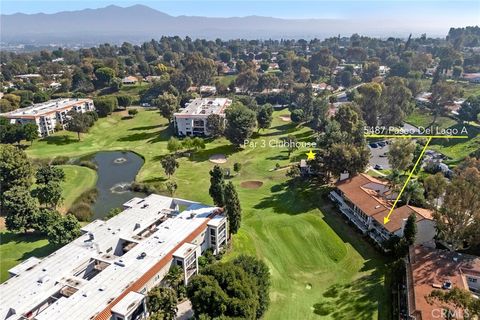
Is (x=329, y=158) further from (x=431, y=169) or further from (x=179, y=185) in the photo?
(x=179, y=185)

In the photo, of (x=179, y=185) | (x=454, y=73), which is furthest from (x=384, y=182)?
(x=454, y=73)

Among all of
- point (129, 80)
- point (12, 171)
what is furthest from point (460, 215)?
point (129, 80)

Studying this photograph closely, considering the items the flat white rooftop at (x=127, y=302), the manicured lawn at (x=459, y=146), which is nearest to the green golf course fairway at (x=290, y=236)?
the flat white rooftop at (x=127, y=302)

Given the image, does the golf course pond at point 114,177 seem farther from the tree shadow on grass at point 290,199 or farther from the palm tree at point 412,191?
the palm tree at point 412,191

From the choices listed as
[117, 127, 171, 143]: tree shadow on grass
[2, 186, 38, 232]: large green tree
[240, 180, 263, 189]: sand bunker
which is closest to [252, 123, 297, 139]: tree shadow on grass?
[117, 127, 171, 143]: tree shadow on grass

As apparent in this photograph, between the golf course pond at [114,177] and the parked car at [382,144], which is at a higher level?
the parked car at [382,144]

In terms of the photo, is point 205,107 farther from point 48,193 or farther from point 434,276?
point 434,276

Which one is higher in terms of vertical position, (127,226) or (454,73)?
(454,73)
